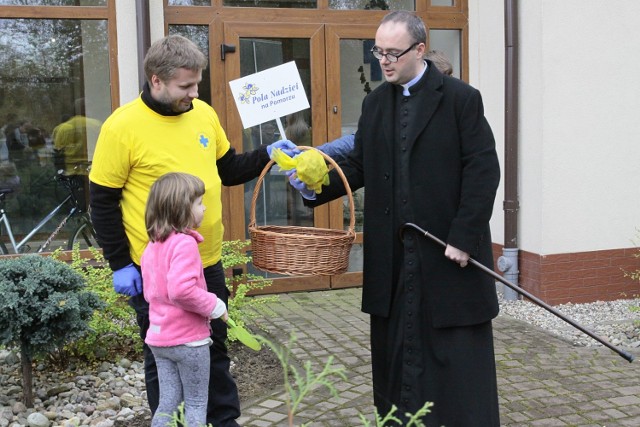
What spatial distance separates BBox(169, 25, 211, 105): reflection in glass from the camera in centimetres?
698

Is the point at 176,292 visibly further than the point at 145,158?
No

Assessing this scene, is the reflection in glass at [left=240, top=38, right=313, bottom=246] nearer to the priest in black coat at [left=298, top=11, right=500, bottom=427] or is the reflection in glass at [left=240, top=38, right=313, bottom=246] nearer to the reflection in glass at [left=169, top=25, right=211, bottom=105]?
the reflection in glass at [left=169, top=25, right=211, bottom=105]

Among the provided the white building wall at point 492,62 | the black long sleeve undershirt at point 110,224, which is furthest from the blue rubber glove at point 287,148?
the white building wall at point 492,62

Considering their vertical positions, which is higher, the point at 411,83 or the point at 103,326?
the point at 411,83

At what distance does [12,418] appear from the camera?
433 cm

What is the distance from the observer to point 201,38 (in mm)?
7027

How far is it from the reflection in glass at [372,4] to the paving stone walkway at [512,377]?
2.97 metres

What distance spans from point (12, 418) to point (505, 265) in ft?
14.9

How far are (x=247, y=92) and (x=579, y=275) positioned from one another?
4.17 metres

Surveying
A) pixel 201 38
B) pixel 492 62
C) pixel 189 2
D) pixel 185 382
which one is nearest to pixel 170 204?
pixel 185 382

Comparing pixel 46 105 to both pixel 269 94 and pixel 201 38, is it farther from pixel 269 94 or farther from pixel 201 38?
pixel 269 94

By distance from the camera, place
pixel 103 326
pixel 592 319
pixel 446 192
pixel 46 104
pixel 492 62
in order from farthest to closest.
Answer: pixel 492 62 → pixel 46 104 → pixel 592 319 → pixel 103 326 → pixel 446 192

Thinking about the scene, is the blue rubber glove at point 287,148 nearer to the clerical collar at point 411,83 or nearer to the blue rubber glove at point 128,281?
the clerical collar at point 411,83

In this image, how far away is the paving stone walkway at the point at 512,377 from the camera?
438 cm
